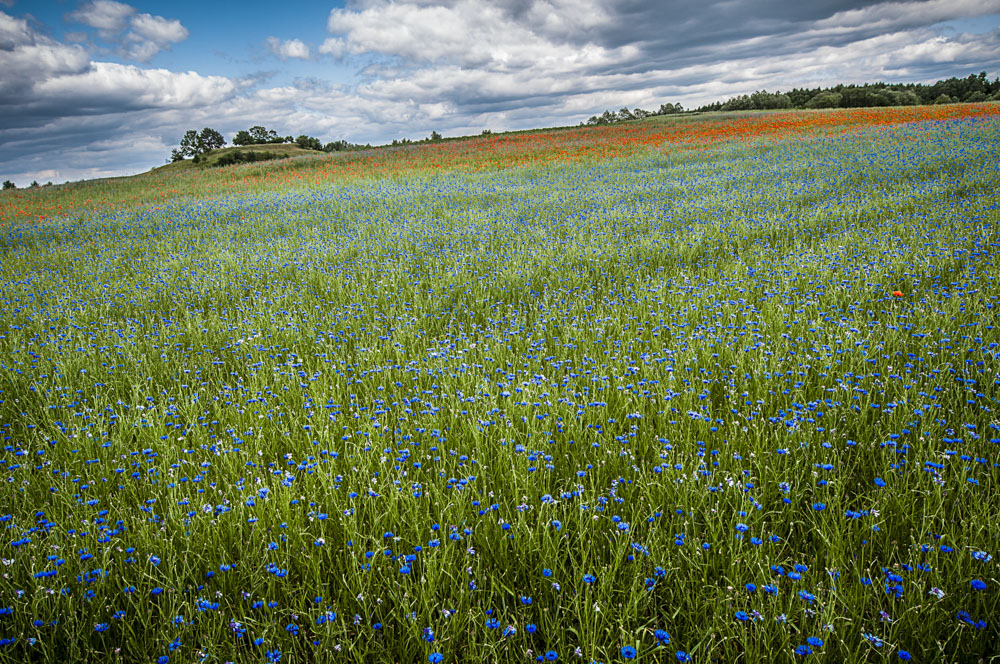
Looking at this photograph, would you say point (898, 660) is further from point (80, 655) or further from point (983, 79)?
point (983, 79)

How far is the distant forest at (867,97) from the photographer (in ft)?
161

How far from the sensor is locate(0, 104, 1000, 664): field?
1.85 m

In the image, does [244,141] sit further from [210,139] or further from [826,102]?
[826,102]

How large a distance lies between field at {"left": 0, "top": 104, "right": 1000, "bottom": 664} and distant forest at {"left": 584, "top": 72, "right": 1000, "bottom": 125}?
175 ft

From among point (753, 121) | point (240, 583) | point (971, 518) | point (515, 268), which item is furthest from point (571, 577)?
point (753, 121)

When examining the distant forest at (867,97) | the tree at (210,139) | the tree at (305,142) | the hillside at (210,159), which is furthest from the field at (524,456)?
the tree at (210,139)

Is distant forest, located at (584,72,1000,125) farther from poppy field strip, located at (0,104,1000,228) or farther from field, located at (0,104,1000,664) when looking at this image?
field, located at (0,104,1000,664)

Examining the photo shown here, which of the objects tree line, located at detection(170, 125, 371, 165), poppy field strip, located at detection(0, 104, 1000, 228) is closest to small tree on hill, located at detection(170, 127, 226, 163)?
tree line, located at detection(170, 125, 371, 165)

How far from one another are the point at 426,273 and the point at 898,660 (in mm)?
6541

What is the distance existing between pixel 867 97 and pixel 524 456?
214 feet

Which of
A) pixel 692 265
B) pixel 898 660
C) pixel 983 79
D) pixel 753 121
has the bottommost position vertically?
pixel 898 660

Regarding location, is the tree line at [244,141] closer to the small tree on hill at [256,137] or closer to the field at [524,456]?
the small tree on hill at [256,137]

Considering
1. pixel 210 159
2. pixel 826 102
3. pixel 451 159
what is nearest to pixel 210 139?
pixel 210 159

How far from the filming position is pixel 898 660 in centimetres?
171
